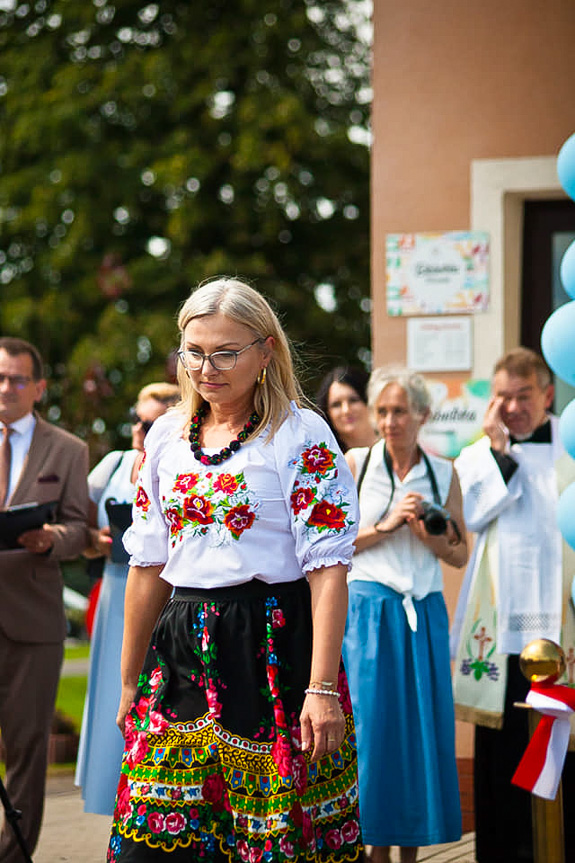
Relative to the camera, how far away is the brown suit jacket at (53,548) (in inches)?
196

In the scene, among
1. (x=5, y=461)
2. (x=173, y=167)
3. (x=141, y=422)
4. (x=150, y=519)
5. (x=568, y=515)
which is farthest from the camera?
(x=173, y=167)

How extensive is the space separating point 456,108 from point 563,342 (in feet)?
9.82

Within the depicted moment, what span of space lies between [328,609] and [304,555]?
14 cm

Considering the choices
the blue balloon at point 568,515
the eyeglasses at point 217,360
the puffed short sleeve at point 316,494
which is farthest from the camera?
the blue balloon at point 568,515

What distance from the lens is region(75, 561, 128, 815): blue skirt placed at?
16.6 feet

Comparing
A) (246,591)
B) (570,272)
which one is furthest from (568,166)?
(246,591)

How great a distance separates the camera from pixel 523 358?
5.21m

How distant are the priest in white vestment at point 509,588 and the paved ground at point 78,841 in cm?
29

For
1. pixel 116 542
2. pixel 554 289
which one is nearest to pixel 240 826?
pixel 116 542

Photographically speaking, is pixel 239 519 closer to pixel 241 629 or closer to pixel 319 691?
pixel 241 629

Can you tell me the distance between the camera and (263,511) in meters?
3.10

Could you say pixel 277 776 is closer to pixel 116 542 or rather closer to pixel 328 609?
pixel 328 609

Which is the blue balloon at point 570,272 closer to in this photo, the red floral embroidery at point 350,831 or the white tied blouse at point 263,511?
the white tied blouse at point 263,511

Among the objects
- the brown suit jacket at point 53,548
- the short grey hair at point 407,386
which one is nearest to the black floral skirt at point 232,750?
the brown suit jacket at point 53,548
